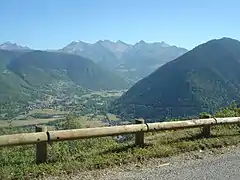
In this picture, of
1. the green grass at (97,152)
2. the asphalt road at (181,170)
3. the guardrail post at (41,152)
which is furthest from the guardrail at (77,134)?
the asphalt road at (181,170)

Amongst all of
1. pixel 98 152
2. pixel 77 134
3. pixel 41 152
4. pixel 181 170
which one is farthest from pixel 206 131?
pixel 41 152

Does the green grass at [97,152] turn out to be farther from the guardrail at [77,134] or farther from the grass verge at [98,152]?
the guardrail at [77,134]

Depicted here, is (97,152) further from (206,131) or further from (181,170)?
(206,131)

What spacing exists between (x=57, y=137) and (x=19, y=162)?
89cm

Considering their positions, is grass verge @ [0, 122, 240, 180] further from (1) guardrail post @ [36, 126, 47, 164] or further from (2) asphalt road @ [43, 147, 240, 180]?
(2) asphalt road @ [43, 147, 240, 180]

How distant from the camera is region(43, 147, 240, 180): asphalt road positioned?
21.7 feet

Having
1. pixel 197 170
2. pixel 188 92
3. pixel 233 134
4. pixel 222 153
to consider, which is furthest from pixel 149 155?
pixel 188 92

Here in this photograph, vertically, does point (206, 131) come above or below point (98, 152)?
above

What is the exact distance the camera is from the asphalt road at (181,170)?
6.61m

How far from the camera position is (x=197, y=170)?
7137mm

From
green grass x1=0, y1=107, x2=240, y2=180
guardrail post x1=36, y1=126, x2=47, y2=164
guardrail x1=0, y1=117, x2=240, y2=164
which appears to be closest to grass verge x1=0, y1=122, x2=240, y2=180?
green grass x1=0, y1=107, x2=240, y2=180

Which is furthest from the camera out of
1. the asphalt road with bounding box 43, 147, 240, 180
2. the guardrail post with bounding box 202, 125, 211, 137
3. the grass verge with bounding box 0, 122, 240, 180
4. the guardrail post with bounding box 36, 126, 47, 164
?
the guardrail post with bounding box 202, 125, 211, 137

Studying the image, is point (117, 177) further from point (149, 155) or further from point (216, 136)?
point (216, 136)

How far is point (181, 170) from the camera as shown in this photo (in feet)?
23.3
